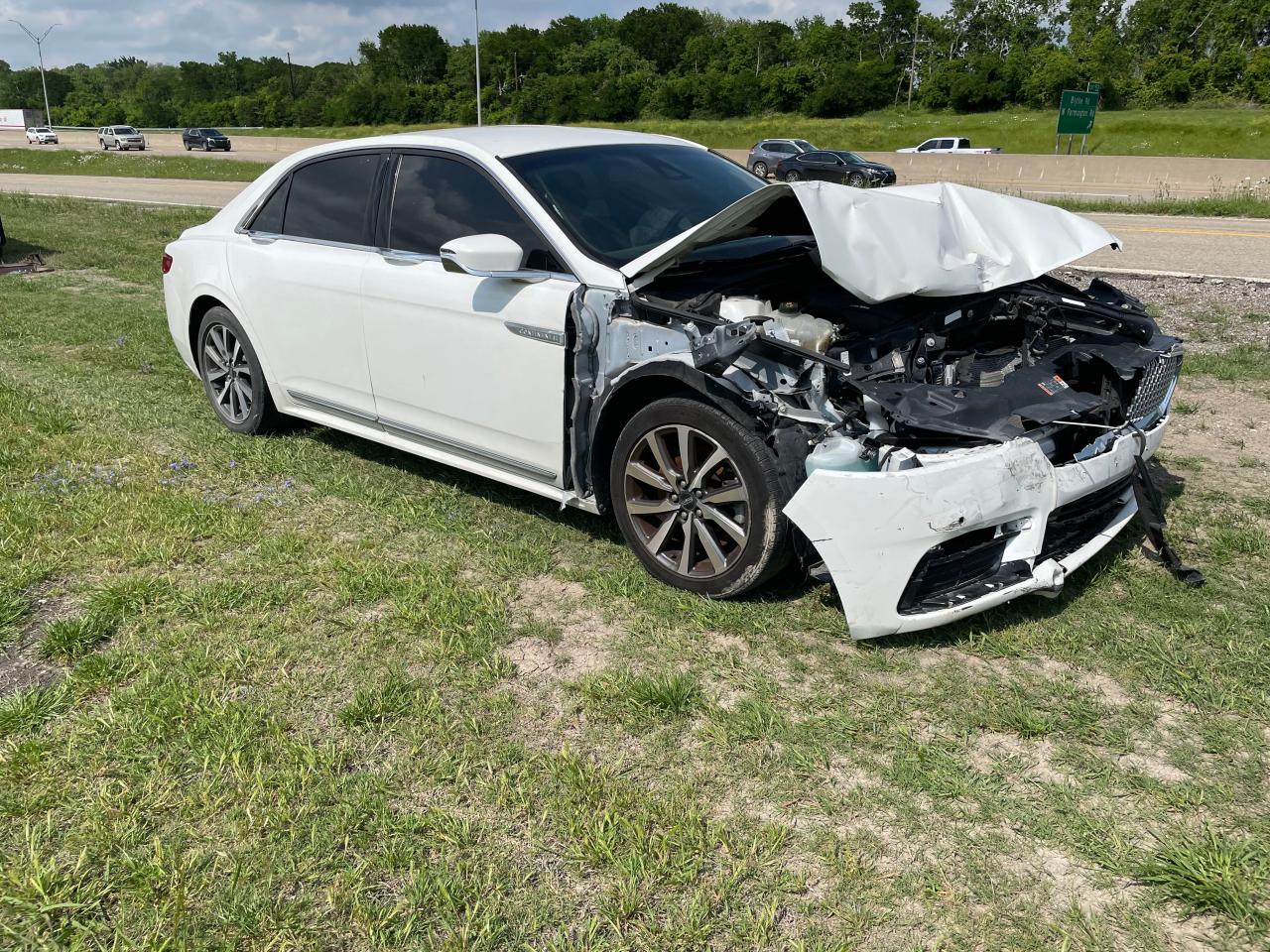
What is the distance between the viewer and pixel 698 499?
11.8ft

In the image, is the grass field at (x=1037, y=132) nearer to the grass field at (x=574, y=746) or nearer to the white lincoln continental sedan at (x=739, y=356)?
the white lincoln continental sedan at (x=739, y=356)

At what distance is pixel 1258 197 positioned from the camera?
780 inches

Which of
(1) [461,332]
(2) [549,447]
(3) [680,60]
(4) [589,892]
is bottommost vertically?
(4) [589,892]

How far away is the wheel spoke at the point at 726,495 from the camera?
342cm

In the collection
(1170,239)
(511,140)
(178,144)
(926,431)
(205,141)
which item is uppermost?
(178,144)

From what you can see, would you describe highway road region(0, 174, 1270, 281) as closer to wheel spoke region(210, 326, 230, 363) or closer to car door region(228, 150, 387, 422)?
car door region(228, 150, 387, 422)

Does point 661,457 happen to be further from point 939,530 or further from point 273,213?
point 273,213

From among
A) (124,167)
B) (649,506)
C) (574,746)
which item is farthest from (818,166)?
(574,746)

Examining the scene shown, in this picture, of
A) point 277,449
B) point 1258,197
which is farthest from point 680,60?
point 277,449

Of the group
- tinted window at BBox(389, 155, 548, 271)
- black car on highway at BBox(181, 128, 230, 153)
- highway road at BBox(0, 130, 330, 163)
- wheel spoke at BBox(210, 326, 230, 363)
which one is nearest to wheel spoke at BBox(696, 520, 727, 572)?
tinted window at BBox(389, 155, 548, 271)

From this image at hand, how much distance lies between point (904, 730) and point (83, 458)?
184 inches

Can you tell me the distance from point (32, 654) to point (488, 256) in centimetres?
223

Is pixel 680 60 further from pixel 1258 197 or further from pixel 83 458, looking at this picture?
pixel 83 458

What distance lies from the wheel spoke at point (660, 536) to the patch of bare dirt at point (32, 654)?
217cm
